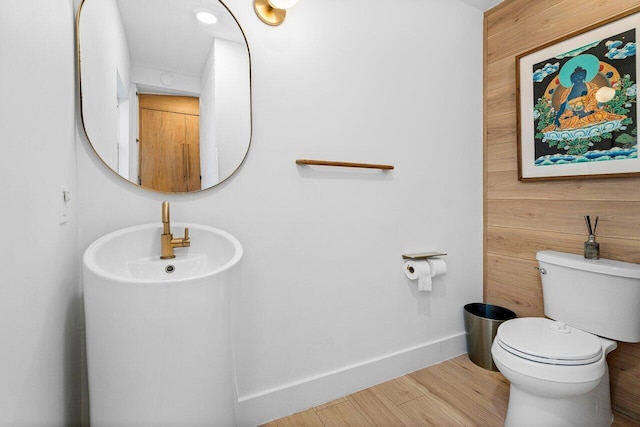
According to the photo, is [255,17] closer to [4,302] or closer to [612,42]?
[4,302]

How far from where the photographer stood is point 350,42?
1.58 metres

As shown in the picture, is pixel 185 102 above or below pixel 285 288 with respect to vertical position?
above

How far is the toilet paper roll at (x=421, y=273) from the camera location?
1700mm

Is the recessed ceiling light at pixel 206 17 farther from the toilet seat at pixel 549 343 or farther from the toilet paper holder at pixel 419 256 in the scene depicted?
the toilet seat at pixel 549 343

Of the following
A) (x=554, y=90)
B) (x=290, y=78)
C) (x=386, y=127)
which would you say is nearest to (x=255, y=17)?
(x=290, y=78)

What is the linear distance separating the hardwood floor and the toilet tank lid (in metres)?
0.70

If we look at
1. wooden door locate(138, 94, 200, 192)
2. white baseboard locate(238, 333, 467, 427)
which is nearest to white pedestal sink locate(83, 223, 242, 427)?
wooden door locate(138, 94, 200, 192)

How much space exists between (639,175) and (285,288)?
66.1 inches

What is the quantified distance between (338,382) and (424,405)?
0.43 m

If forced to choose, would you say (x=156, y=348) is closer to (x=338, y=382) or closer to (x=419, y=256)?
(x=338, y=382)

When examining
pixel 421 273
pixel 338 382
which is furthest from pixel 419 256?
pixel 338 382

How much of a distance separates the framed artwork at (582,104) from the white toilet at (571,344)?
50 cm

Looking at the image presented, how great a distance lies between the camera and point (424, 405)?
1.51 meters

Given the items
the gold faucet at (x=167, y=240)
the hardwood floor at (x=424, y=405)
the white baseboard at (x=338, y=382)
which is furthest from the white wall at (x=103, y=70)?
the hardwood floor at (x=424, y=405)
